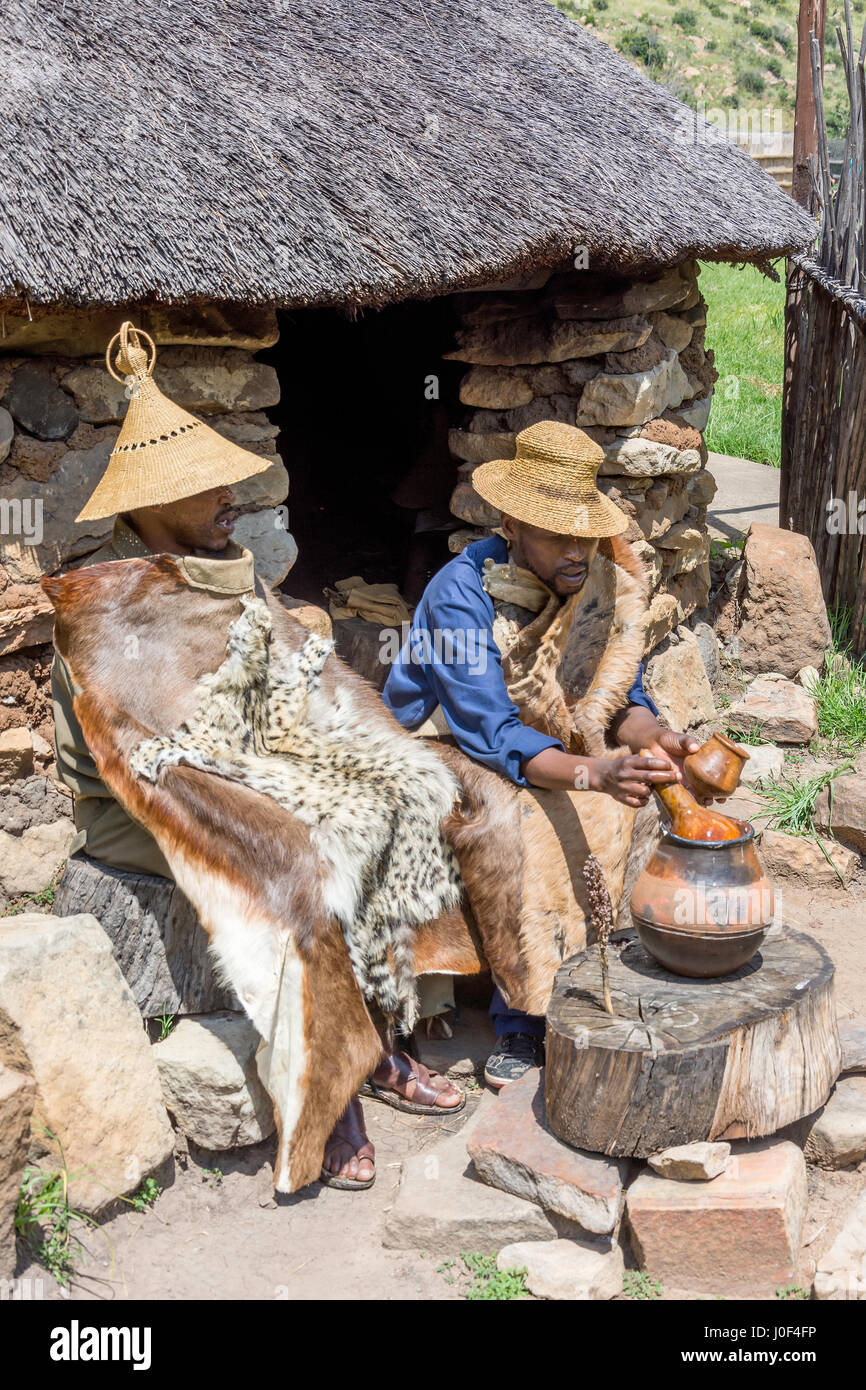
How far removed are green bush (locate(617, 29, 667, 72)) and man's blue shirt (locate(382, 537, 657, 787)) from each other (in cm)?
2723

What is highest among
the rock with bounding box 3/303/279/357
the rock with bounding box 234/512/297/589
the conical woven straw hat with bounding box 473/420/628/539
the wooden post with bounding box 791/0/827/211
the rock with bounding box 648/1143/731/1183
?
the wooden post with bounding box 791/0/827/211

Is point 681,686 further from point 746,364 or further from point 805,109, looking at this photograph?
point 746,364

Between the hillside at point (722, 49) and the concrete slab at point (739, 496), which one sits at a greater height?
the hillside at point (722, 49)

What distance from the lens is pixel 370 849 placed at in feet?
10.5

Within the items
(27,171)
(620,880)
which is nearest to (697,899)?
(620,880)

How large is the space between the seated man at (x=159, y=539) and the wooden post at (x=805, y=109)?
5.88 m

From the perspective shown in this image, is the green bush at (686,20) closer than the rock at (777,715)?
No

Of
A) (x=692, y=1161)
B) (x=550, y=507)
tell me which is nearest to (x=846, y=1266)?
(x=692, y=1161)

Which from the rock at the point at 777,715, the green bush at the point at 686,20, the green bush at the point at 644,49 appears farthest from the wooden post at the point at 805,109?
the green bush at the point at 686,20

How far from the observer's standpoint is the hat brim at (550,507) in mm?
3441

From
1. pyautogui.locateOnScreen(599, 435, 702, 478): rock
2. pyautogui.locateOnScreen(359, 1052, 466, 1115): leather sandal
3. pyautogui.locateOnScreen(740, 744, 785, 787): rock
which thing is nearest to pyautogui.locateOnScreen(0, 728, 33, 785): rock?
pyautogui.locateOnScreen(359, 1052, 466, 1115): leather sandal

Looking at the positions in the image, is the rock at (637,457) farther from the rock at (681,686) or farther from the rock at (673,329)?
the rock at (681,686)

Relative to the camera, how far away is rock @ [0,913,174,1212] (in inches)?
115

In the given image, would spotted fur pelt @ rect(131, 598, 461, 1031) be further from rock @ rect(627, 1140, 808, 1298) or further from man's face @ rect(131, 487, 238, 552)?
rock @ rect(627, 1140, 808, 1298)
